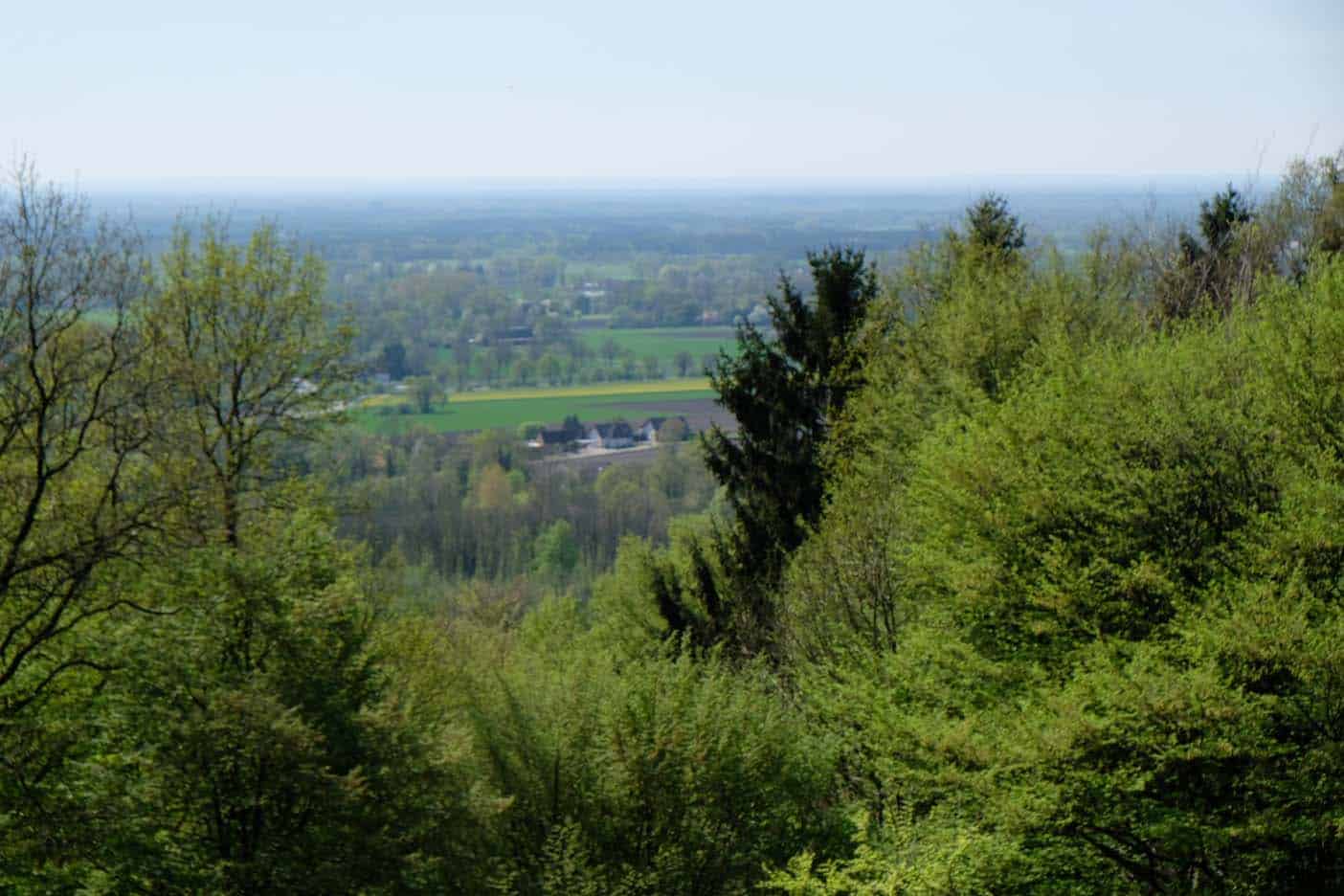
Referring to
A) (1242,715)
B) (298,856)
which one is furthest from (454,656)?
(1242,715)

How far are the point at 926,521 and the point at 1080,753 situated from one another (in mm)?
5938

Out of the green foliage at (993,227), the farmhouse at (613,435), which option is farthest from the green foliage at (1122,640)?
the farmhouse at (613,435)

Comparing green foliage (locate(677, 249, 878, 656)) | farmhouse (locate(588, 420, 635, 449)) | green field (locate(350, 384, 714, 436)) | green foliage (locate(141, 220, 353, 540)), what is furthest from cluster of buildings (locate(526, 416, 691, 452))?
green foliage (locate(141, 220, 353, 540))

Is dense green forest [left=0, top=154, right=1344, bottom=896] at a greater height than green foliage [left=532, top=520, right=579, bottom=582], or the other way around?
dense green forest [left=0, top=154, right=1344, bottom=896]

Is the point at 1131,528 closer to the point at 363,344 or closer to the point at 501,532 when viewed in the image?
the point at 501,532

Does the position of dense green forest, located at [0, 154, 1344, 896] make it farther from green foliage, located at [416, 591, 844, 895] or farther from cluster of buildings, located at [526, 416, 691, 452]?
cluster of buildings, located at [526, 416, 691, 452]

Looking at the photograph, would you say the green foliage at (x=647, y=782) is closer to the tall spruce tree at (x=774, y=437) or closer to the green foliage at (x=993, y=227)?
Result: the tall spruce tree at (x=774, y=437)

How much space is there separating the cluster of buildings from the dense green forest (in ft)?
286

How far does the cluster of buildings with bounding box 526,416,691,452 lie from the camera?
109 m

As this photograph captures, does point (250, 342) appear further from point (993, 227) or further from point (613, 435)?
point (613, 435)

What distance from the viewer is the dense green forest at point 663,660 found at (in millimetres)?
12469

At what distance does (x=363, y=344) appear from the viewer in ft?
315

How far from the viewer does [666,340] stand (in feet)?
512

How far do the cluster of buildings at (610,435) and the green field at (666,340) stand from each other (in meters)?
25.3
